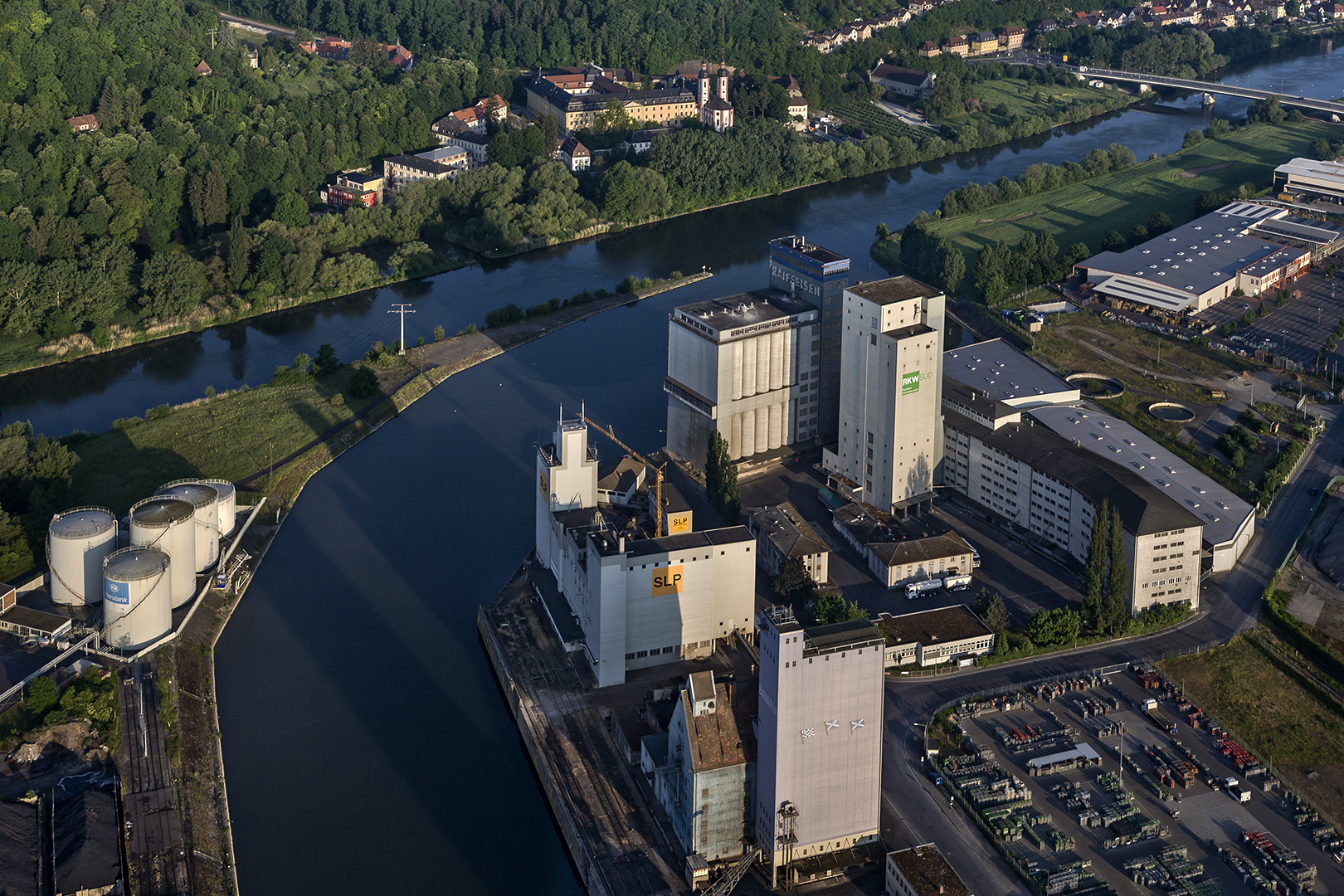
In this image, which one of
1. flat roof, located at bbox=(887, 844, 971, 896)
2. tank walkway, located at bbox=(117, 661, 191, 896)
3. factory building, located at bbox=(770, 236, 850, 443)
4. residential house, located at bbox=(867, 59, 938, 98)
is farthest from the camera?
residential house, located at bbox=(867, 59, 938, 98)

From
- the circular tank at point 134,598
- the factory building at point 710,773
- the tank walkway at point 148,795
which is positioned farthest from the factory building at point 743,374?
the tank walkway at point 148,795

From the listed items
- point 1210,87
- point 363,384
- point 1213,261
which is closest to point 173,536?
point 363,384

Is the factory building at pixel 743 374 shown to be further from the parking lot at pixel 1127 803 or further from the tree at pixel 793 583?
the parking lot at pixel 1127 803

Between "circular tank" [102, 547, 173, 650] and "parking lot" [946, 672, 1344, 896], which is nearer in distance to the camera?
"parking lot" [946, 672, 1344, 896]

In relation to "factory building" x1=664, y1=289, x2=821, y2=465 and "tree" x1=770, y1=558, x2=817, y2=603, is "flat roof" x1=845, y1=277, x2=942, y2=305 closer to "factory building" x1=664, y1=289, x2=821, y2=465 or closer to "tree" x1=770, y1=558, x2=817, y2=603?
"factory building" x1=664, y1=289, x2=821, y2=465

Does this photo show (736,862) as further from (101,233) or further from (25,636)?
(101,233)

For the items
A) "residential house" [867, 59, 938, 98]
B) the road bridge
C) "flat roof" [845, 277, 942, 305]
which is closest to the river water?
"flat roof" [845, 277, 942, 305]

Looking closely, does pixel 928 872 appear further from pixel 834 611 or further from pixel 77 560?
pixel 77 560
